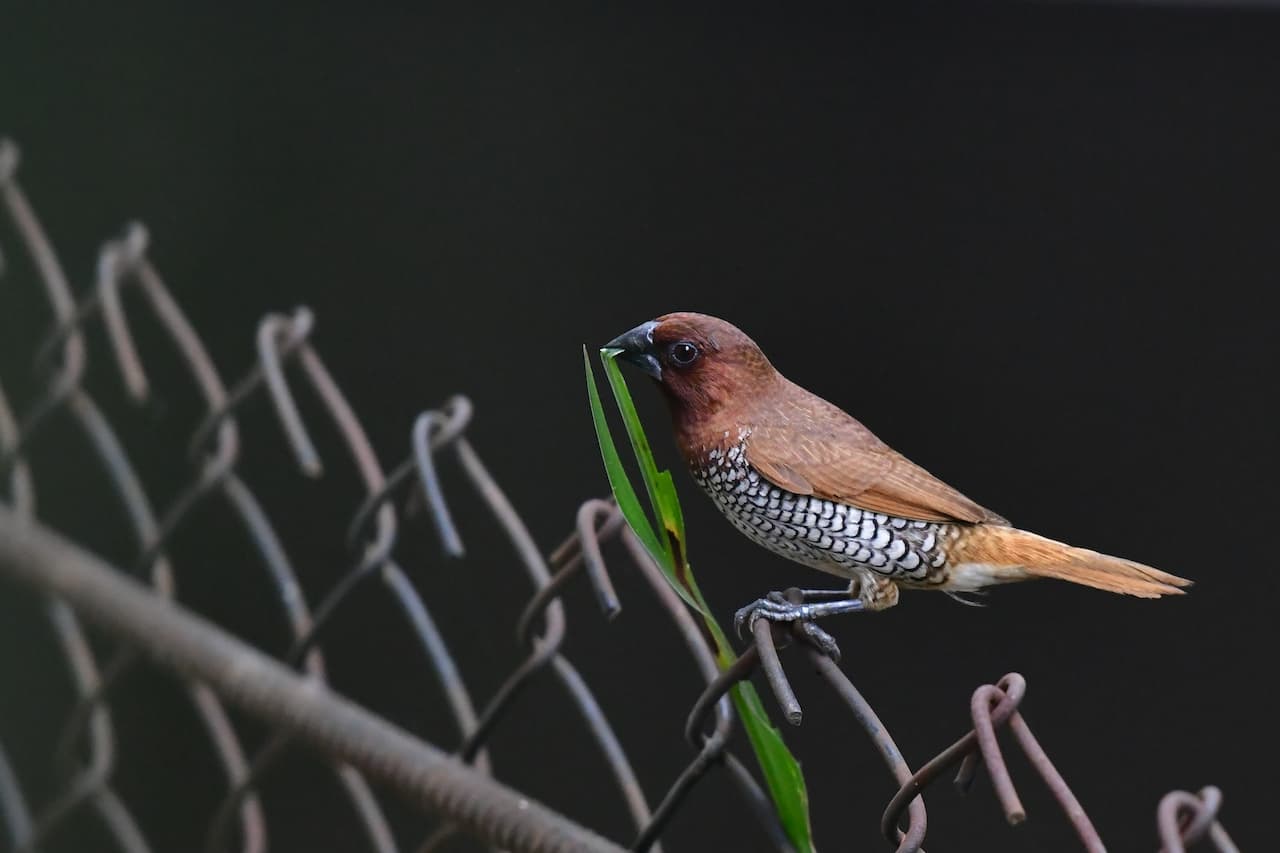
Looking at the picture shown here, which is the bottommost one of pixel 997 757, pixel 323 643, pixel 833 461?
pixel 323 643

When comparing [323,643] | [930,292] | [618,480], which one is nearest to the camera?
[618,480]

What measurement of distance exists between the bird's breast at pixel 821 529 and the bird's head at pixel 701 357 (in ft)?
0.08

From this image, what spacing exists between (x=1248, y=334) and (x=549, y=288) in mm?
354

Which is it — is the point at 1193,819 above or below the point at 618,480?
below

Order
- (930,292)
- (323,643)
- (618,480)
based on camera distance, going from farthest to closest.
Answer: (323,643) → (930,292) → (618,480)

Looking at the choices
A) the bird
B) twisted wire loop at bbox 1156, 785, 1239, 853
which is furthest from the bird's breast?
twisted wire loop at bbox 1156, 785, 1239, 853

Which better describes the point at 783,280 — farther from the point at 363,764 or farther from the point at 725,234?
the point at 363,764

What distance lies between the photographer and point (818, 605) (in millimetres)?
627

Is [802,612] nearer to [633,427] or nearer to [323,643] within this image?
[633,427]

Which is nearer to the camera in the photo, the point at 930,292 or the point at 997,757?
→ the point at 997,757

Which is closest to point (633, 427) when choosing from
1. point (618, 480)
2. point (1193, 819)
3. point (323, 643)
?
point (618, 480)

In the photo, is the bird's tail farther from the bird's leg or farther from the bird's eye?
the bird's eye

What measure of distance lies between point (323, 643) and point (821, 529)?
817 millimetres

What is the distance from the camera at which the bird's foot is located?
62cm
